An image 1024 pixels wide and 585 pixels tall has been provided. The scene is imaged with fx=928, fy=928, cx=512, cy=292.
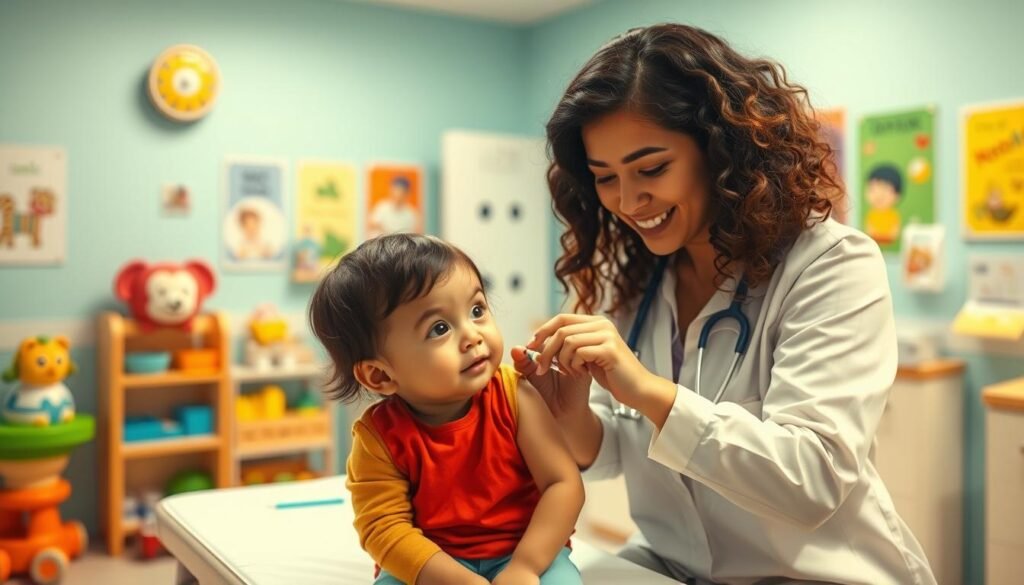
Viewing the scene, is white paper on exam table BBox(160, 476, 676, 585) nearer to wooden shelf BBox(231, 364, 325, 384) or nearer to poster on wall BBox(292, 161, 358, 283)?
wooden shelf BBox(231, 364, 325, 384)

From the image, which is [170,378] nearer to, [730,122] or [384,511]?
[384,511]

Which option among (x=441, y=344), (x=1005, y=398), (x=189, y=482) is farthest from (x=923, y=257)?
(x=189, y=482)

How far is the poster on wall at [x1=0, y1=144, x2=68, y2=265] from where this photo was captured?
3.66 m

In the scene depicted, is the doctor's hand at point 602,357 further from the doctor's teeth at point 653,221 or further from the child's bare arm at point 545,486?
the doctor's teeth at point 653,221

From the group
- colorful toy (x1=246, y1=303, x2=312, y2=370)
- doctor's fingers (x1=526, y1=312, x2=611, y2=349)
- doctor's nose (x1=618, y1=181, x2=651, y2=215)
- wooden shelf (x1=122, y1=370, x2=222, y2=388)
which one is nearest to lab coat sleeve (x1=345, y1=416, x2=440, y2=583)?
doctor's fingers (x1=526, y1=312, x2=611, y2=349)

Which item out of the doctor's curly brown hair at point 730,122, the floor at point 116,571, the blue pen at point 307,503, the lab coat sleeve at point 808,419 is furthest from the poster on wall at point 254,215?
the lab coat sleeve at point 808,419

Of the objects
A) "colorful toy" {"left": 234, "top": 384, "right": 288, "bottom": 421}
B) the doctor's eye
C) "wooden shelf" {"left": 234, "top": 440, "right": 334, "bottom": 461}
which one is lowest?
"wooden shelf" {"left": 234, "top": 440, "right": 334, "bottom": 461}

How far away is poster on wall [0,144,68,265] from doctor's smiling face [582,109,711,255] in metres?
2.99

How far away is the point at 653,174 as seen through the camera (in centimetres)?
144

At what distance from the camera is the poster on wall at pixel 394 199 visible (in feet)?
14.7

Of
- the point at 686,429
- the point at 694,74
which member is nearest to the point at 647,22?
the point at 694,74

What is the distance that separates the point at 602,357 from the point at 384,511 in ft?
1.17

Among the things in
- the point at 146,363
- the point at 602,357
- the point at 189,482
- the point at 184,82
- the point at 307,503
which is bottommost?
the point at 189,482

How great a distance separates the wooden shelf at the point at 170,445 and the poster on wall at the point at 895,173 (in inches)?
106
